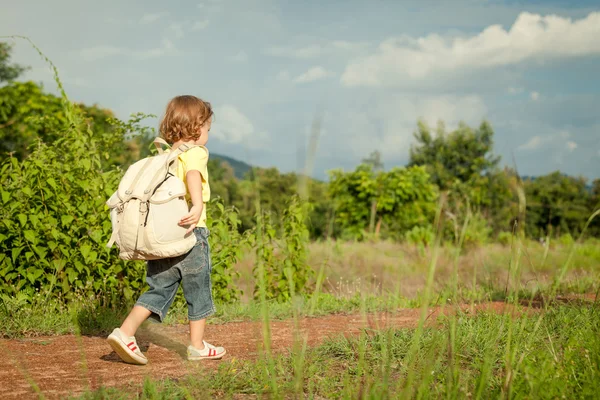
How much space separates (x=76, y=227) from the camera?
5336mm

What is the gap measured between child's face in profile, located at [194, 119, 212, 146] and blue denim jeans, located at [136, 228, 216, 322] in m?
0.57

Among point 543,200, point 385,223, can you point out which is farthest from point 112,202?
point 543,200

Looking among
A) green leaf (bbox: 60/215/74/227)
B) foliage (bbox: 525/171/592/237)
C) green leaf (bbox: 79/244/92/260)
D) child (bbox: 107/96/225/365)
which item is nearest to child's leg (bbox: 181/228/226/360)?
child (bbox: 107/96/225/365)

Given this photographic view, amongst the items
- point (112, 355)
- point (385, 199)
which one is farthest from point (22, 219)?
point (385, 199)

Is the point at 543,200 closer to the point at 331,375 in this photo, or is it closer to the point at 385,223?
the point at 385,223

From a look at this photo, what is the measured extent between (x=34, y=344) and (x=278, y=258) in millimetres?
3526

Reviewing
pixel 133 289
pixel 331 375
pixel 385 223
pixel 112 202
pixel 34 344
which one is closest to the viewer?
pixel 331 375

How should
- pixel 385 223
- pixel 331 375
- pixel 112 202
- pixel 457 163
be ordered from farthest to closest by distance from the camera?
pixel 457 163
pixel 385 223
pixel 112 202
pixel 331 375

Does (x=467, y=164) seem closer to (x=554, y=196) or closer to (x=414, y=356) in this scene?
(x=554, y=196)

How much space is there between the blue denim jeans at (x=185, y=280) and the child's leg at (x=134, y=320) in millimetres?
40

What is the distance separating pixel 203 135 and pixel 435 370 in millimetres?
2019

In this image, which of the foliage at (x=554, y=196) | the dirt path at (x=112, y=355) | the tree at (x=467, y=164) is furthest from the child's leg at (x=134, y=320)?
the foliage at (x=554, y=196)

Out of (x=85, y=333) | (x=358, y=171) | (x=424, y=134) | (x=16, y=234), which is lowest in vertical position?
(x=85, y=333)

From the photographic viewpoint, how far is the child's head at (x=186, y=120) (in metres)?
3.78
